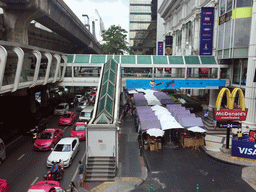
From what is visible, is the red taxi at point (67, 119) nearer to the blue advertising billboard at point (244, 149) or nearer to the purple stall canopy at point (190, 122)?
the purple stall canopy at point (190, 122)

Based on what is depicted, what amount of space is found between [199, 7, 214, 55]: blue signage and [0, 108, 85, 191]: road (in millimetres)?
21293

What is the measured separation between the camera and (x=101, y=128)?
45.7 feet

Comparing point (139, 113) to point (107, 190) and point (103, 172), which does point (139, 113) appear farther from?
point (107, 190)

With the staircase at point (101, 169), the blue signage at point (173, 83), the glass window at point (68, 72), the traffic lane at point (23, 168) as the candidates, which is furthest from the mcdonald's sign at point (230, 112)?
the glass window at point (68, 72)

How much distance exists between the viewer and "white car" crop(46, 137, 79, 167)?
14.6m

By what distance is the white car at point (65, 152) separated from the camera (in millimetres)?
14602

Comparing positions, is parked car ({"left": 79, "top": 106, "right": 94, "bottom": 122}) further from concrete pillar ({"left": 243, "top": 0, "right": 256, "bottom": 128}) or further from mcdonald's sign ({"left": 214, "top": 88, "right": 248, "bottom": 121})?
concrete pillar ({"left": 243, "top": 0, "right": 256, "bottom": 128})

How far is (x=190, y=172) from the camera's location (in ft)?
46.2

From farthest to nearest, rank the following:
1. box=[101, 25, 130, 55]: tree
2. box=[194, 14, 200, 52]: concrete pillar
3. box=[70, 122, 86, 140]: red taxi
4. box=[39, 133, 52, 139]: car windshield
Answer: box=[101, 25, 130, 55]: tree
box=[194, 14, 200, 52]: concrete pillar
box=[70, 122, 86, 140]: red taxi
box=[39, 133, 52, 139]: car windshield

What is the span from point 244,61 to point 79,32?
92.3ft

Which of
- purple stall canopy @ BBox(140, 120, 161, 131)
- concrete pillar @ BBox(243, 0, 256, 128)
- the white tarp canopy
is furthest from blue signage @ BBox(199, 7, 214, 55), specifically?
purple stall canopy @ BBox(140, 120, 161, 131)

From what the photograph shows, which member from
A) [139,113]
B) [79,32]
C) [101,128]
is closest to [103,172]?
[101,128]

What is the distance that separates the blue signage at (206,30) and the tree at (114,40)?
2504 centimetres

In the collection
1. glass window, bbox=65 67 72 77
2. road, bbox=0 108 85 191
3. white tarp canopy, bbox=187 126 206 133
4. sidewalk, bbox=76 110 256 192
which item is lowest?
road, bbox=0 108 85 191
